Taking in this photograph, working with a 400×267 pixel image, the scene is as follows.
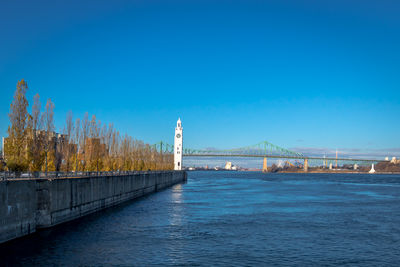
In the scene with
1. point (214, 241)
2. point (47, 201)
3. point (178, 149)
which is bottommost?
point (214, 241)

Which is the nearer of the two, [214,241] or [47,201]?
[214,241]

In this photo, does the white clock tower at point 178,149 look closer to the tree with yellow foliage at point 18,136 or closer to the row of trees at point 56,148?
the row of trees at point 56,148

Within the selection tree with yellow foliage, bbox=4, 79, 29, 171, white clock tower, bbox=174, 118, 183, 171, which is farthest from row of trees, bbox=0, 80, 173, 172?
white clock tower, bbox=174, 118, 183, 171

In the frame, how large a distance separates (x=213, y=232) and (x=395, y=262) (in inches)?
444

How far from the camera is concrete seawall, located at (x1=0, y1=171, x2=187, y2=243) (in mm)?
21266

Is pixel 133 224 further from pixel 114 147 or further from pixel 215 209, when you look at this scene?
pixel 114 147

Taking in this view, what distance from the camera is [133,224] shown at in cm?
3014

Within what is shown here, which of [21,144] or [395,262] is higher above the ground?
[21,144]

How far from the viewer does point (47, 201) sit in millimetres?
26094

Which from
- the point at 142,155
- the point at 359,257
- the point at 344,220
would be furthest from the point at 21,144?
the point at 142,155

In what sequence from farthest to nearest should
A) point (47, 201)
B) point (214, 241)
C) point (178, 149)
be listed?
point (178, 149)
point (47, 201)
point (214, 241)

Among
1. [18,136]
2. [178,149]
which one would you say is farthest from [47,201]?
[178,149]

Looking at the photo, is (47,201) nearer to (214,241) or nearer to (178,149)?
(214,241)

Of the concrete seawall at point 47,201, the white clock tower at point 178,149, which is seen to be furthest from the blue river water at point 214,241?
the white clock tower at point 178,149
